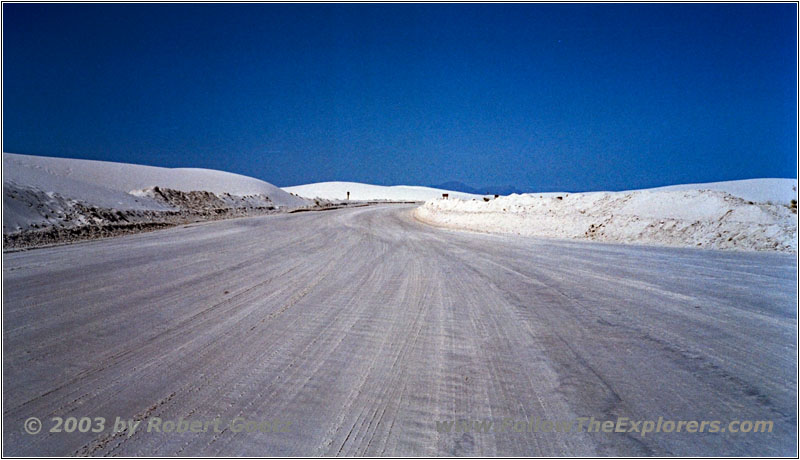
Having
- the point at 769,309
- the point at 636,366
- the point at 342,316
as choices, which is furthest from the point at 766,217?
the point at 342,316

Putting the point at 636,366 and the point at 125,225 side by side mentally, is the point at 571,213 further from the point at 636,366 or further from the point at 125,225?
the point at 125,225

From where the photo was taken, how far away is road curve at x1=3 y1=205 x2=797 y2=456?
2.59 metres

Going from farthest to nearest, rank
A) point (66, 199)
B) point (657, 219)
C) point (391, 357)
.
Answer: point (66, 199), point (657, 219), point (391, 357)

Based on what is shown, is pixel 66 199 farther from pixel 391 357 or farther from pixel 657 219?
pixel 657 219

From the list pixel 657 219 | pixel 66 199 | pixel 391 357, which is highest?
pixel 657 219

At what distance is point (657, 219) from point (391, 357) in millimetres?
13447

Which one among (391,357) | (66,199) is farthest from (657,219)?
(66,199)

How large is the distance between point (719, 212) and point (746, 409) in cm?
1306

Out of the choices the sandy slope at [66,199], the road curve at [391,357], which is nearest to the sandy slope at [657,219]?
the road curve at [391,357]

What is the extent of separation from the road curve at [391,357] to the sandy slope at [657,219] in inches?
210

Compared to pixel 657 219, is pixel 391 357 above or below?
below

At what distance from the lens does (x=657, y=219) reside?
46.2 ft

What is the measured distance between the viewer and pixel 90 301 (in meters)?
5.35

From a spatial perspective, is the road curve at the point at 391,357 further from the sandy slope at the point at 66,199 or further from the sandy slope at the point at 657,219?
the sandy slope at the point at 66,199
